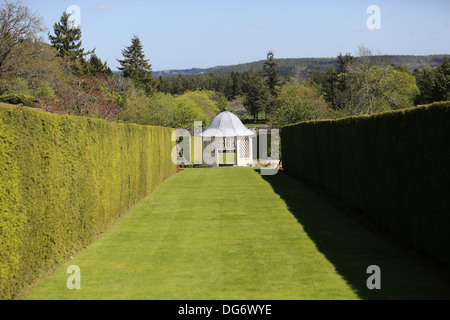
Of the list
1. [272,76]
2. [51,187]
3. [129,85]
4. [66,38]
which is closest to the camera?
[51,187]

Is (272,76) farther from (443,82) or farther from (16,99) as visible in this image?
(16,99)

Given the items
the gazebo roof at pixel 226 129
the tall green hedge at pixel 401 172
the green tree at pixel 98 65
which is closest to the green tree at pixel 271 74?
the green tree at pixel 98 65

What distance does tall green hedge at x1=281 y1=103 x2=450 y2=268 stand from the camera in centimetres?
622

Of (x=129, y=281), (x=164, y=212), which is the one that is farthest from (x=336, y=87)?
(x=129, y=281)

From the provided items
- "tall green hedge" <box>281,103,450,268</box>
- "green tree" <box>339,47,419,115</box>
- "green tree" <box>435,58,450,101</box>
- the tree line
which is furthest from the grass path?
"green tree" <box>435,58,450,101</box>

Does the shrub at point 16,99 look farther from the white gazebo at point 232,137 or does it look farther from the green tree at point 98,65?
the green tree at point 98,65

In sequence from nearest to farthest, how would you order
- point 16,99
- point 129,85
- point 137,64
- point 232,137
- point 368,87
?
point 16,99 → point 232,137 → point 368,87 → point 129,85 → point 137,64

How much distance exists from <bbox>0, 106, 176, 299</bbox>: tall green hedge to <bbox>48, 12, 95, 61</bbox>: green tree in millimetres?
56878

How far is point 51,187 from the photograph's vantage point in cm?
691

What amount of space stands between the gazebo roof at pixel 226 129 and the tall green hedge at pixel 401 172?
65.1 ft

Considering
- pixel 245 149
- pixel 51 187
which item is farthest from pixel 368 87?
pixel 51 187

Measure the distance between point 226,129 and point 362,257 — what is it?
87.5ft
